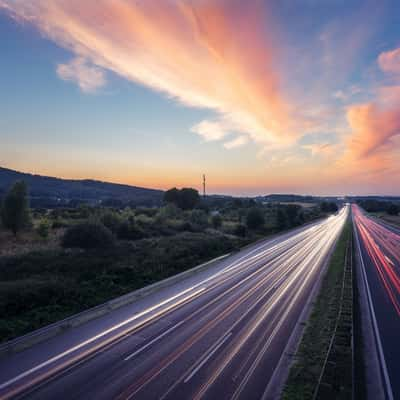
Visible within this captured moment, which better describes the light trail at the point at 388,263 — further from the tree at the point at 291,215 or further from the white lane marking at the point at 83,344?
the tree at the point at 291,215

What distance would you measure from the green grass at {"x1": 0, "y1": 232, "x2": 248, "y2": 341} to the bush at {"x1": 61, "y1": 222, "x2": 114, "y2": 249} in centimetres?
176

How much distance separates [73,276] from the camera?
21562 mm

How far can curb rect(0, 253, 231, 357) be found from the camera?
12196mm

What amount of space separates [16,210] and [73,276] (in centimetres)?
1821

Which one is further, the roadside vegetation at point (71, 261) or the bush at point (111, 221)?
the bush at point (111, 221)

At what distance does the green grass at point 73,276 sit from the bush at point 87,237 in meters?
1.76

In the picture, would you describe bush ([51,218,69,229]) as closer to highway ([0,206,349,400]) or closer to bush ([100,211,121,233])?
bush ([100,211,121,233])

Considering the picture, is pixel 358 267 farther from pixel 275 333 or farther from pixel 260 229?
pixel 260 229

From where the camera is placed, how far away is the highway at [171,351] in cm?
939

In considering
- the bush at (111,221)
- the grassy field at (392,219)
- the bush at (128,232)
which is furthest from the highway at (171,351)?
the grassy field at (392,219)

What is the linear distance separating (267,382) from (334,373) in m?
2.88

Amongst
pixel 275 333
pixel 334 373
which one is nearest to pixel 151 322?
pixel 275 333

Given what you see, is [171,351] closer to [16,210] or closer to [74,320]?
[74,320]

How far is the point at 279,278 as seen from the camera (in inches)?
939
